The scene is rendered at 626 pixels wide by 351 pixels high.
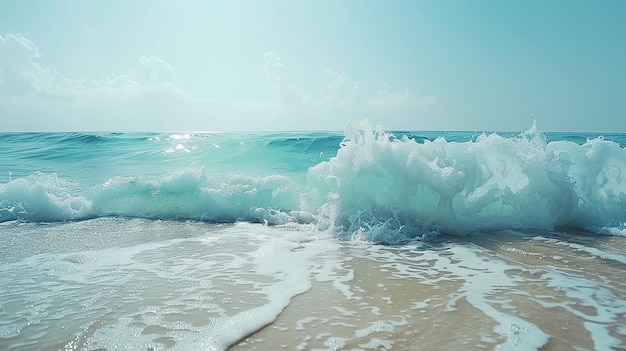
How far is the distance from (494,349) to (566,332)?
76 cm

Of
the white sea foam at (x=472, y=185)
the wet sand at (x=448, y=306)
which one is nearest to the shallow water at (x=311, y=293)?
the wet sand at (x=448, y=306)

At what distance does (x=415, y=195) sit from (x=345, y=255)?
282 centimetres

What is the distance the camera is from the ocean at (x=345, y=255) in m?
3.16

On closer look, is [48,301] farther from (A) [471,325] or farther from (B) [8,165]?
(B) [8,165]

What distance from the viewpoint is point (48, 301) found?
379 centimetres

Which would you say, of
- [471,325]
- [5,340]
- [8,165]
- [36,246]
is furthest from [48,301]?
[8,165]

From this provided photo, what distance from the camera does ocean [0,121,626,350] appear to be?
3.16m

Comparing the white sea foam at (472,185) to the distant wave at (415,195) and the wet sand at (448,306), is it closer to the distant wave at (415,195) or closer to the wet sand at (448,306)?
the distant wave at (415,195)

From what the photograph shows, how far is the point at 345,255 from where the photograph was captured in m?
5.58

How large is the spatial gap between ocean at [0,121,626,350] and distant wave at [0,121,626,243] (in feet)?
0.10

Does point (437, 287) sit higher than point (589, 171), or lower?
lower

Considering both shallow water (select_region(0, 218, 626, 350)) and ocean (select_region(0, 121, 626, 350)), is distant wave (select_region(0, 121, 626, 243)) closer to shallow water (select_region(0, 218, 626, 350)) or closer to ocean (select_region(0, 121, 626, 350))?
ocean (select_region(0, 121, 626, 350))

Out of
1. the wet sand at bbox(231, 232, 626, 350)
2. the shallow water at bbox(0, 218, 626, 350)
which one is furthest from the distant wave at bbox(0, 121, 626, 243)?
the wet sand at bbox(231, 232, 626, 350)

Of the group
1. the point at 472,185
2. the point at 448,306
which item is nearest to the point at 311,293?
the point at 448,306
